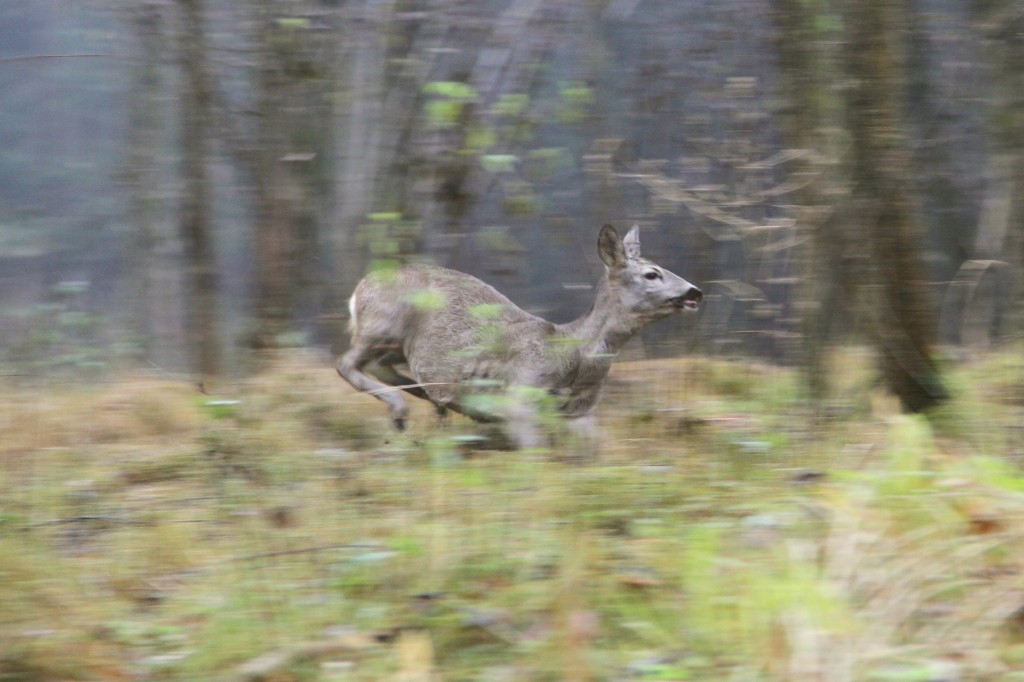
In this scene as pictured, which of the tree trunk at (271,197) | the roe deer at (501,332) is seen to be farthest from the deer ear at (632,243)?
the tree trunk at (271,197)

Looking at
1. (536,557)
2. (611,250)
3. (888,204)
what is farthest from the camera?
(611,250)

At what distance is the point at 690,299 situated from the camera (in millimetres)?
7305

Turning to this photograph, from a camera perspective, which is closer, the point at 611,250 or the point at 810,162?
the point at 810,162

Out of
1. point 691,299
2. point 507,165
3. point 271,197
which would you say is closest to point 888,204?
point 691,299

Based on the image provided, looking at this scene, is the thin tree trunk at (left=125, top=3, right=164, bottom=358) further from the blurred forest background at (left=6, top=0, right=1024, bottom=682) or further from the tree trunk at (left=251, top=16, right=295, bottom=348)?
the tree trunk at (left=251, top=16, right=295, bottom=348)

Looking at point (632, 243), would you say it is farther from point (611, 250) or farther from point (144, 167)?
point (144, 167)

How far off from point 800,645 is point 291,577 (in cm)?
177

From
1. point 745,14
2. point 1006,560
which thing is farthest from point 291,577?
point 745,14

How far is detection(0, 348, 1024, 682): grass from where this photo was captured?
3.81 meters

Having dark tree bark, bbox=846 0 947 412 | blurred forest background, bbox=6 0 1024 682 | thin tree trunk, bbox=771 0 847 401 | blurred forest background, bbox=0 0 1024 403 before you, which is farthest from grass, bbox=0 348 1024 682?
blurred forest background, bbox=0 0 1024 403

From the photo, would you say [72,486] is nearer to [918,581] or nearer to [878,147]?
[918,581]

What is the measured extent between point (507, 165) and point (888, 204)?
2.44 metres

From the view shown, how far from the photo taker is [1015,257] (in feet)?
25.7

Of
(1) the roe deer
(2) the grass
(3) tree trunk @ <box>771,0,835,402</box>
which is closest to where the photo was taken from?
(2) the grass
